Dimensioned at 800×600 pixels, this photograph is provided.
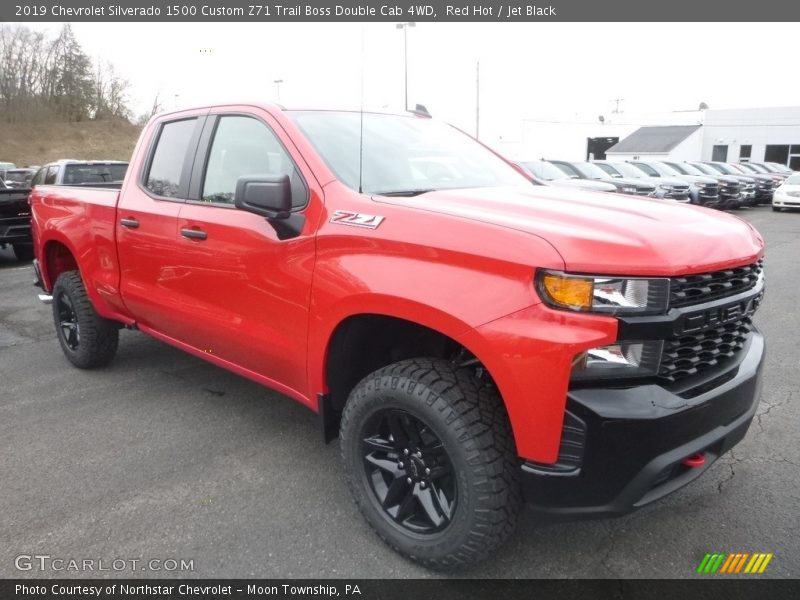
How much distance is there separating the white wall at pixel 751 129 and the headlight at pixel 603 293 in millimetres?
52066

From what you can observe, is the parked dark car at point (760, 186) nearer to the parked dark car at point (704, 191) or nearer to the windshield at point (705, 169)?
the windshield at point (705, 169)

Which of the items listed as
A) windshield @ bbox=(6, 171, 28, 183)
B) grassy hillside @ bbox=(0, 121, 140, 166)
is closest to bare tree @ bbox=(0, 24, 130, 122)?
grassy hillside @ bbox=(0, 121, 140, 166)

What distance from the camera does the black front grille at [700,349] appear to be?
205 centimetres

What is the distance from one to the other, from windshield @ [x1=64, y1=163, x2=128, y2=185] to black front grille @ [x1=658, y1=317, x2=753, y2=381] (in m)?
9.31

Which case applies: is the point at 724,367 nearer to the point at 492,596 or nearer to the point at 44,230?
the point at 492,596

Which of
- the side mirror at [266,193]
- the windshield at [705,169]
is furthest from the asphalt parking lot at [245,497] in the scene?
the windshield at [705,169]

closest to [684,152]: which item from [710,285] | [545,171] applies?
[545,171]

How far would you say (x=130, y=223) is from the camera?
150 inches

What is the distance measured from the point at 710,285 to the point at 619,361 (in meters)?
0.50

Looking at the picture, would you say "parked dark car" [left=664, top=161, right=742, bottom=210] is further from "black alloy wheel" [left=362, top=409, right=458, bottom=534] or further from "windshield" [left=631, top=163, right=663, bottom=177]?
"black alloy wheel" [left=362, top=409, right=458, bottom=534]

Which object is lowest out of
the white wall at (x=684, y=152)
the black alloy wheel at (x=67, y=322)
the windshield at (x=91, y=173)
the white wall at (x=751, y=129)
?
the black alloy wheel at (x=67, y=322)

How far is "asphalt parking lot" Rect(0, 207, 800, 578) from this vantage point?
8.25 ft

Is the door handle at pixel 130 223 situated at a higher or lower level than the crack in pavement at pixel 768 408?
higher

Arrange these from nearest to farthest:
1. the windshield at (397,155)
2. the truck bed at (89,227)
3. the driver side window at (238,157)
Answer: the windshield at (397,155), the driver side window at (238,157), the truck bed at (89,227)
